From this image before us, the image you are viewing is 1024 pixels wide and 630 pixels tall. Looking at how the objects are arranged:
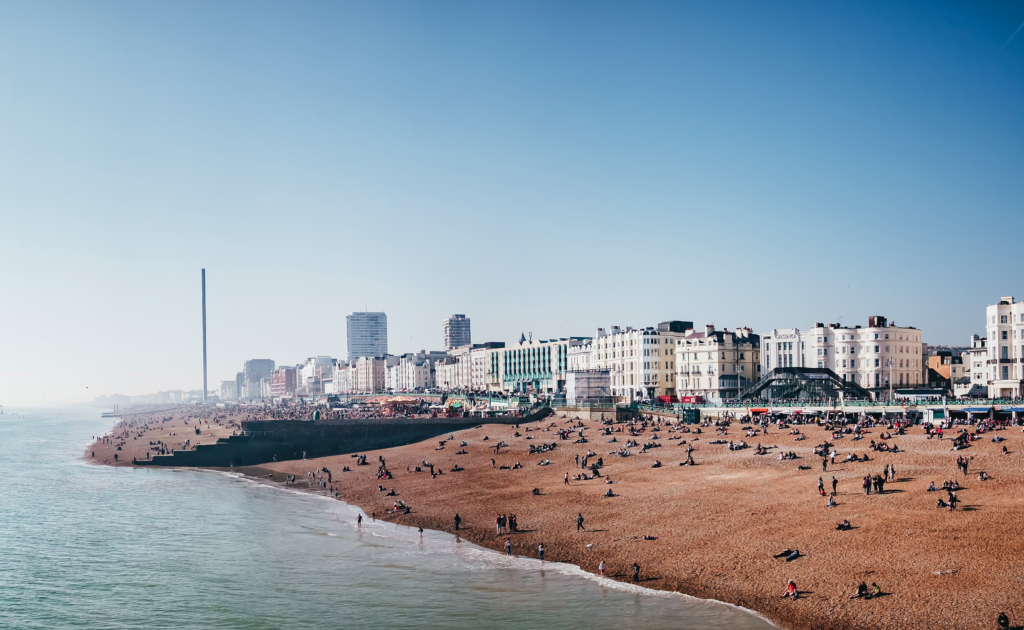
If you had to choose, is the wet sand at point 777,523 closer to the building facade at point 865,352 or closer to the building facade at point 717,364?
the building facade at point 865,352

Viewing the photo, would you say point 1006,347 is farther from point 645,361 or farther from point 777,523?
point 777,523

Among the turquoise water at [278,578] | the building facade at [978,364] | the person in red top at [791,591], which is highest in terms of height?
the building facade at [978,364]

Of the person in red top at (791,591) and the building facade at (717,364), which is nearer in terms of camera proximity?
the person in red top at (791,591)

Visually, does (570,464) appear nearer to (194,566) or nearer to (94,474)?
(194,566)

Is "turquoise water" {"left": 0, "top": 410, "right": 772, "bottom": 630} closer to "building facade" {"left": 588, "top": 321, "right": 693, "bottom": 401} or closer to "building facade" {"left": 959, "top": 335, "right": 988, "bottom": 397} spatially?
"building facade" {"left": 588, "top": 321, "right": 693, "bottom": 401}

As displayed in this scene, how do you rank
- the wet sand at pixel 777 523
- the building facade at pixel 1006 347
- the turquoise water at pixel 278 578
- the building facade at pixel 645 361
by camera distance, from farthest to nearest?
the building facade at pixel 645 361 → the building facade at pixel 1006 347 → the turquoise water at pixel 278 578 → the wet sand at pixel 777 523

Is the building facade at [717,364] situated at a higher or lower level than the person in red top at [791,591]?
higher

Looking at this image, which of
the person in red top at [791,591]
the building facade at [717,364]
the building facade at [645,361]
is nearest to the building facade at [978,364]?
the building facade at [717,364]
